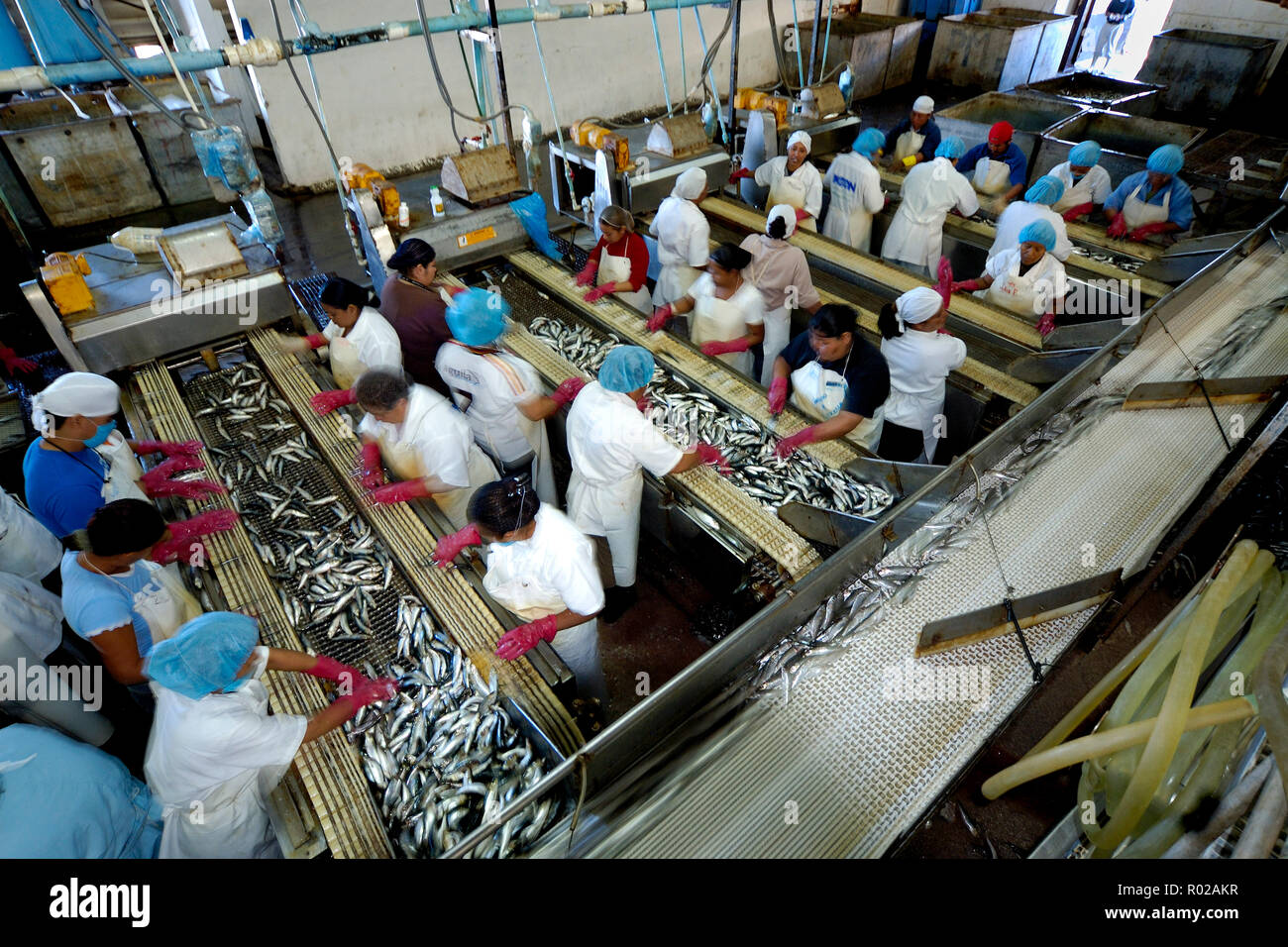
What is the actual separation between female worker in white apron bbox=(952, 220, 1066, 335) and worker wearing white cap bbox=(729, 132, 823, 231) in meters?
2.24

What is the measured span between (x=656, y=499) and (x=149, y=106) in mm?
11857

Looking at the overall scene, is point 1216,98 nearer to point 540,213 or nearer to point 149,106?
point 540,213

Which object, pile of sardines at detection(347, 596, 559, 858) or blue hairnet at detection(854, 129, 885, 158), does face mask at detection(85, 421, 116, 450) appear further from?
blue hairnet at detection(854, 129, 885, 158)

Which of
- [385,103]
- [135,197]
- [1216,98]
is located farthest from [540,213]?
[1216,98]

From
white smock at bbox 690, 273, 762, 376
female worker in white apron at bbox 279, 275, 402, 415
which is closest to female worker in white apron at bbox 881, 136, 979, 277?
white smock at bbox 690, 273, 762, 376

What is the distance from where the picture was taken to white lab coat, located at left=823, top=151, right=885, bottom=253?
686 cm

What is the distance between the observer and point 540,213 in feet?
20.9

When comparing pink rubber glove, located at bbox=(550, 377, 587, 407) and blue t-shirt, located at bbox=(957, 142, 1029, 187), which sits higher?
blue t-shirt, located at bbox=(957, 142, 1029, 187)

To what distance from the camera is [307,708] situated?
9.53ft

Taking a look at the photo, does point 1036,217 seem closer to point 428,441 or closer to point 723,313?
point 723,313

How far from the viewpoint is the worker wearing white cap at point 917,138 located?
8039 mm

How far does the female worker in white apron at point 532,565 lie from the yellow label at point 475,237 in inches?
153

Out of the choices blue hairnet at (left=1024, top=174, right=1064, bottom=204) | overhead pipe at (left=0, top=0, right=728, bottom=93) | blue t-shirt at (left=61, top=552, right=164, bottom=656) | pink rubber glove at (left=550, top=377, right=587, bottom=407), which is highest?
overhead pipe at (left=0, top=0, right=728, bottom=93)

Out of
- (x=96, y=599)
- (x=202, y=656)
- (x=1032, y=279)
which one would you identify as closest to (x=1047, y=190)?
(x=1032, y=279)
